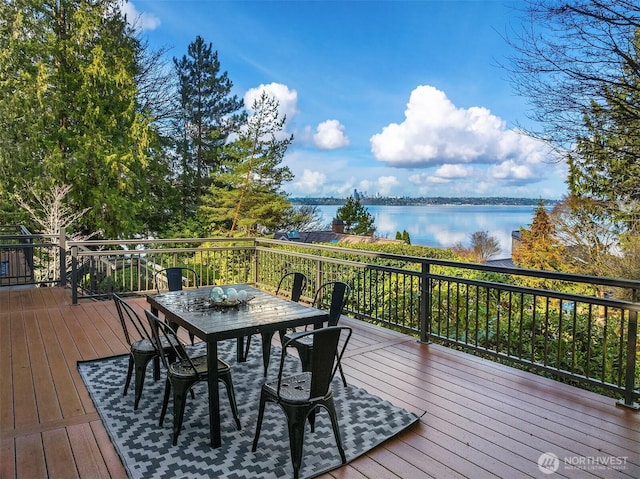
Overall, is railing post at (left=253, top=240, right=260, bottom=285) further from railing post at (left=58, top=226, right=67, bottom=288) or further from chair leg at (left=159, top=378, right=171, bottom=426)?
chair leg at (left=159, top=378, right=171, bottom=426)

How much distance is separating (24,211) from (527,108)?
13.2m

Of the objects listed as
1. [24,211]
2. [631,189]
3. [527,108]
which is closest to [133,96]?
[24,211]

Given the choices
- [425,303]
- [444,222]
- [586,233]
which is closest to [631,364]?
[425,303]

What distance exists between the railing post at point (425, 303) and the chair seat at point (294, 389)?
2034 millimetres

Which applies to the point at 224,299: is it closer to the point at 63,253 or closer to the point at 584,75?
the point at 584,75

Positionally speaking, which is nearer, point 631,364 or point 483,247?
point 631,364

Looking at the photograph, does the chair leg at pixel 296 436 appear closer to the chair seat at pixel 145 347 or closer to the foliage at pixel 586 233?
the chair seat at pixel 145 347

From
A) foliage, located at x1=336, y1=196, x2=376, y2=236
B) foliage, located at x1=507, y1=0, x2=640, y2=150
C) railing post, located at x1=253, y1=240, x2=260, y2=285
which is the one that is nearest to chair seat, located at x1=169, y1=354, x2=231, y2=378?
railing post, located at x1=253, y1=240, x2=260, y2=285

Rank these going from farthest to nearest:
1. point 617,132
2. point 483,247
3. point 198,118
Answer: point 483,247 → point 198,118 → point 617,132

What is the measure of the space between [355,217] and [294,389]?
941 inches

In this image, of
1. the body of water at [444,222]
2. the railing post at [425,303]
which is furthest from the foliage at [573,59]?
the body of water at [444,222]

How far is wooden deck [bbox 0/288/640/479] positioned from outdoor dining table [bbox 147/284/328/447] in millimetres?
659

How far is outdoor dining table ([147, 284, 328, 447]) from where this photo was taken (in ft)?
8.20

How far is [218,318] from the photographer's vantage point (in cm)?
289
